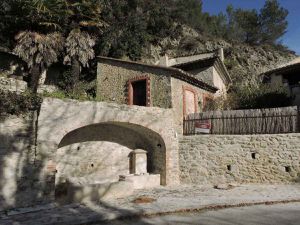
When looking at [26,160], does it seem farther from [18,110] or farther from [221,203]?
[221,203]

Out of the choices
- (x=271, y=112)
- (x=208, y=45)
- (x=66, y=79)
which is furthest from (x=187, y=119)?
(x=208, y=45)

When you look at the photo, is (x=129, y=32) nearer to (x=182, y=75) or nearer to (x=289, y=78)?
(x=182, y=75)

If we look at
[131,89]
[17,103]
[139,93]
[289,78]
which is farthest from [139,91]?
[289,78]

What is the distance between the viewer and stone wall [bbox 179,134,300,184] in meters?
12.2

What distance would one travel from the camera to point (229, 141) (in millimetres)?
13172

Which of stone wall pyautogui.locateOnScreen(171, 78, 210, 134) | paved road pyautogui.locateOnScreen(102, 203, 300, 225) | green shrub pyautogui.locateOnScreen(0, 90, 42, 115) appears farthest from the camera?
stone wall pyautogui.locateOnScreen(171, 78, 210, 134)

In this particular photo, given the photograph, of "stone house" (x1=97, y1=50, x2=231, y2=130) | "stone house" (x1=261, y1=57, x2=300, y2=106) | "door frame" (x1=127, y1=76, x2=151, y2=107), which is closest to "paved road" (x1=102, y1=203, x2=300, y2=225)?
"stone house" (x1=97, y1=50, x2=231, y2=130)

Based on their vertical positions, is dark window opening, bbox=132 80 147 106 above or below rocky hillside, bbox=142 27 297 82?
below

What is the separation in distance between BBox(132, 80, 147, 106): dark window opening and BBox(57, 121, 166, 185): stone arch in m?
2.42

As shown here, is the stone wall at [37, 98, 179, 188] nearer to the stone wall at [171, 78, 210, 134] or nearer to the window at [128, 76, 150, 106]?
the stone wall at [171, 78, 210, 134]

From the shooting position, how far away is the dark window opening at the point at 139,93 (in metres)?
15.7

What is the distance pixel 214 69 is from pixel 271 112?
800cm

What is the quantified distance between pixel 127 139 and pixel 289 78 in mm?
12590

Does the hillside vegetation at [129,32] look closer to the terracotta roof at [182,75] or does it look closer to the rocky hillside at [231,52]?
the rocky hillside at [231,52]
